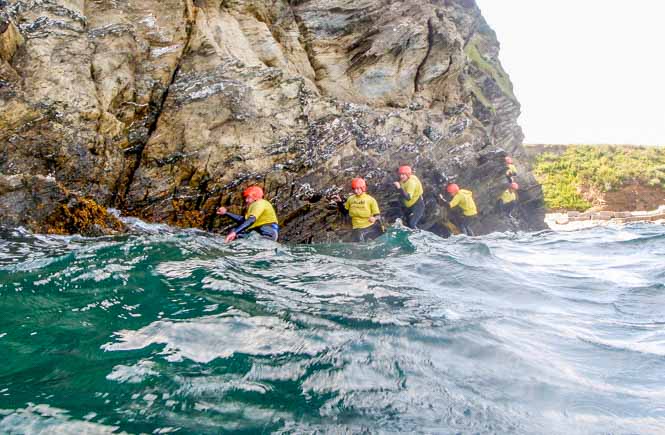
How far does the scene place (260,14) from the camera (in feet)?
48.1

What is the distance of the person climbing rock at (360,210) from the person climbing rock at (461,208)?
410cm

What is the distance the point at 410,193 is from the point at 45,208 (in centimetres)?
960

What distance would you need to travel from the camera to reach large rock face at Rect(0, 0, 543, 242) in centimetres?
997

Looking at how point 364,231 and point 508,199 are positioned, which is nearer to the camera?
point 364,231

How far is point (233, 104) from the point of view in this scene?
11.6 m

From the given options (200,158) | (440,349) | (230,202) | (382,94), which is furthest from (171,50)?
(440,349)

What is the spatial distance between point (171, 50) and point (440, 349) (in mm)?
11094

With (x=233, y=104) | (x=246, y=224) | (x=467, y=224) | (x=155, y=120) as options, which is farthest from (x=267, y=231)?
(x=467, y=224)

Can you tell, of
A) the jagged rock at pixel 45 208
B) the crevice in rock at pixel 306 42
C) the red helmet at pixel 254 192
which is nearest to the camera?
the jagged rock at pixel 45 208

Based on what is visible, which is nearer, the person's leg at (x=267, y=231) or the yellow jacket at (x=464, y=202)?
the person's leg at (x=267, y=231)

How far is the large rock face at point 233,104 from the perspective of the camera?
997 cm

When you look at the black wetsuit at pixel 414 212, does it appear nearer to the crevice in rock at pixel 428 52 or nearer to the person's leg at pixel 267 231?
the crevice in rock at pixel 428 52

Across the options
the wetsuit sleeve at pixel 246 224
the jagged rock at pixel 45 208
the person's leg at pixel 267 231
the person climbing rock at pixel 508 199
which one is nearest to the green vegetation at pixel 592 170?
the person climbing rock at pixel 508 199

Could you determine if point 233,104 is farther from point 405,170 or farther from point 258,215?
point 405,170
